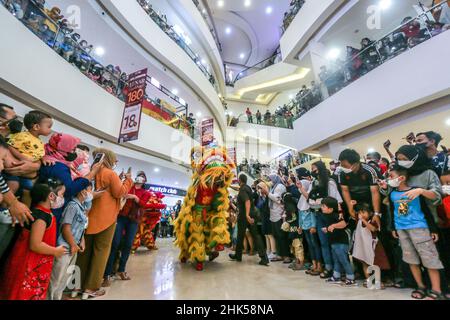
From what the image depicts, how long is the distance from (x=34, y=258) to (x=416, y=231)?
3107mm

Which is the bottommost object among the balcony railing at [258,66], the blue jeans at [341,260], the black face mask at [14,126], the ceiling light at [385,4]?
the blue jeans at [341,260]

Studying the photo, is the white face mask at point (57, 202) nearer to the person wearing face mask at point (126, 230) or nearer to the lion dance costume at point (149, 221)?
the person wearing face mask at point (126, 230)

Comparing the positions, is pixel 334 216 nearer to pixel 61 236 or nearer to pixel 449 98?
pixel 61 236

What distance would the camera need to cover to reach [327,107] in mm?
7480

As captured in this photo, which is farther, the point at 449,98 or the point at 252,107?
the point at 252,107

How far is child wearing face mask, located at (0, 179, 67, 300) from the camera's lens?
1317mm

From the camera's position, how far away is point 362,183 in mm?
2488

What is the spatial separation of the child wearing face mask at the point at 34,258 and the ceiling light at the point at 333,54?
408 inches

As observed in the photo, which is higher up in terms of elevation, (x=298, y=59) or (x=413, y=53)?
(x=298, y=59)

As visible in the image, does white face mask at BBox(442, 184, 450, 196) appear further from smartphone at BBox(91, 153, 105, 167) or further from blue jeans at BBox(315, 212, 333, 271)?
smartphone at BBox(91, 153, 105, 167)

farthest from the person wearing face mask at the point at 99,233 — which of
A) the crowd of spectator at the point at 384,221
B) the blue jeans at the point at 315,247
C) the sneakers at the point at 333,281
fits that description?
the blue jeans at the point at 315,247

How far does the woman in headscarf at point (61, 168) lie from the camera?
162 cm
